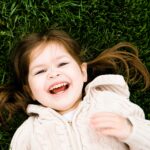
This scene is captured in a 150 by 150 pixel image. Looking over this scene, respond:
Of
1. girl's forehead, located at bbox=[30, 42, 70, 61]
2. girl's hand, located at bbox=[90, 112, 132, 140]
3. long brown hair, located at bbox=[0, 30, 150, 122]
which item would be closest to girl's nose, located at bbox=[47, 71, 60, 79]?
girl's forehead, located at bbox=[30, 42, 70, 61]

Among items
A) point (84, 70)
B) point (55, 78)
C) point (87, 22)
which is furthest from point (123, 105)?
point (87, 22)

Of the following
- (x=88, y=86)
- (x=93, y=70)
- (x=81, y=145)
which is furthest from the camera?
(x=93, y=70)

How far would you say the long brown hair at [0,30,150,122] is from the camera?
371cm

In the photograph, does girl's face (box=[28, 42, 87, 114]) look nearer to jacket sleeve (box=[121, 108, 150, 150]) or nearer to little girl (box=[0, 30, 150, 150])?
little girl (box=[0, 30, 150, 150])

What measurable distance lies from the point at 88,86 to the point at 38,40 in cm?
48

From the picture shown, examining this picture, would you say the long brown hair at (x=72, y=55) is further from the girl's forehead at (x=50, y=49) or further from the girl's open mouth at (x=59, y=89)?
the girl's open mouth at (x=59, y=89)

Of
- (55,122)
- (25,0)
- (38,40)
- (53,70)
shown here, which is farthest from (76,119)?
(25,0)

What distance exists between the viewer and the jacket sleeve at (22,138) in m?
3.51

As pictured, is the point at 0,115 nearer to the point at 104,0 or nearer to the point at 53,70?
the point at 53,70

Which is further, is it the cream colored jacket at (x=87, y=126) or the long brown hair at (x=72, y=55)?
the long brown hair at (x=72, y=55)

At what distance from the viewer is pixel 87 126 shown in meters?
3.48

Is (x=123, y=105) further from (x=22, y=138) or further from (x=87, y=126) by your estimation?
(x=22, y=138)

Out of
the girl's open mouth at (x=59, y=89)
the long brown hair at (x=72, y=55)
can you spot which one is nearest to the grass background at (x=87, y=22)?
the long brown hair at (x=72, y=55)

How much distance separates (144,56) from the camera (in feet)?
13.2
